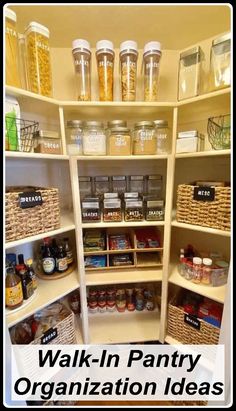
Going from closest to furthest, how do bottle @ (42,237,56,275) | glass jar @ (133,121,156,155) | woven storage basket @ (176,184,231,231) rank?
woven storage basket @ (176,184,231,231) → glass jar @ (133,121,156,155) → bottle @ (42,237,56,275)

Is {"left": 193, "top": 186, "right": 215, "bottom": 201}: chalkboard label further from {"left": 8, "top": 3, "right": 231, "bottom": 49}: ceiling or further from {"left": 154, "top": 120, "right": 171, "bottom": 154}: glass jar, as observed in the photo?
{"left": 8, "top": 3, "right": 231, "bottom": 49}: ceiling

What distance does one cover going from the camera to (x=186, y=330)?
1.00m

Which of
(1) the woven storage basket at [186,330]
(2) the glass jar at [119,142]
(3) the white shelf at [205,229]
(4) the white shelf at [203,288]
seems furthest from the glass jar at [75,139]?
(1) the woven storage basket at [186,330]

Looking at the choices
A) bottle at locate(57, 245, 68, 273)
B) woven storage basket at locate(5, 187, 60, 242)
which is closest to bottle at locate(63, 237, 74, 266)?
bottle at locate(57, 245, 68, 273)

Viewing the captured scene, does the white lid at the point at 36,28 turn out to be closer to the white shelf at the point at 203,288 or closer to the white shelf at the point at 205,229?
the white shelf at the point at 205,229

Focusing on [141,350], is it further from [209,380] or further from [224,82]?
[224,82]

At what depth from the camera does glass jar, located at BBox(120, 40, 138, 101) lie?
83 centimetres

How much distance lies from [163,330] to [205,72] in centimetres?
138

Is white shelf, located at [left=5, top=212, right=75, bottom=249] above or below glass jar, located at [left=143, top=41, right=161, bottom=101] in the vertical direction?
below

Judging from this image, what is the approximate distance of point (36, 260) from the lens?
115cm

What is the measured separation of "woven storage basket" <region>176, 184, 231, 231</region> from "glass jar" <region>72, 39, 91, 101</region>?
64cm

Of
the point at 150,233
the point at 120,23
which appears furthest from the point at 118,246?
the point at 120,23

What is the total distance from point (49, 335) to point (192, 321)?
2.37 feet

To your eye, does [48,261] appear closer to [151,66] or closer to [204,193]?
[204,193]
